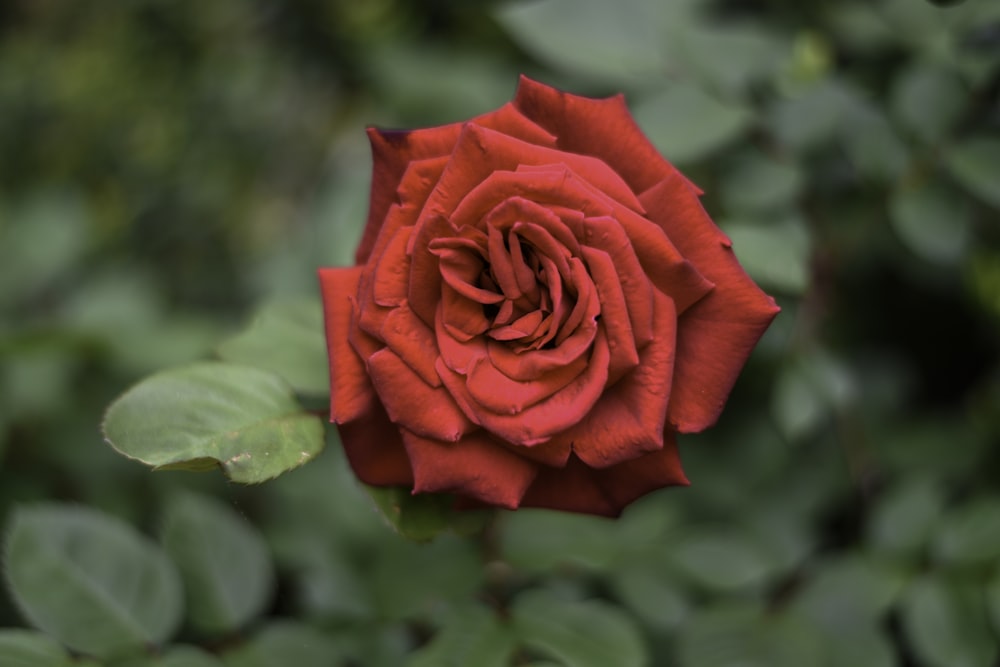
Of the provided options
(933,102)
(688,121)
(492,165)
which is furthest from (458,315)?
(933,102)

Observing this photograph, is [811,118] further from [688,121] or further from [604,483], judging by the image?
[604,483]

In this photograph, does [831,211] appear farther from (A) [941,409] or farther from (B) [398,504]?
(B) [398,504]

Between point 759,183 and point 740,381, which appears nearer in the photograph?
point 759,183

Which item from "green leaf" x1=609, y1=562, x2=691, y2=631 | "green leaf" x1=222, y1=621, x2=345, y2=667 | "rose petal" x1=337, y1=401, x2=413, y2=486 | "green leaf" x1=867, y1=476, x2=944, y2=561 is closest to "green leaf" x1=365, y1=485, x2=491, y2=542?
"rose petal" x1=337, y1=401, x2=413, y2=486

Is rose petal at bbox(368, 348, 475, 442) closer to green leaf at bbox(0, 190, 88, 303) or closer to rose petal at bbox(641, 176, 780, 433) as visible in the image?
rose petal at bbox(641, 176, 780, 433)

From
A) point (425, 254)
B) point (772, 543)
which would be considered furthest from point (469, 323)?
point (772, 543)

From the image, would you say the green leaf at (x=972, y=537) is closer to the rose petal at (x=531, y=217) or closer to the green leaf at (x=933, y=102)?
the green leaf at (x=933, y=102)
